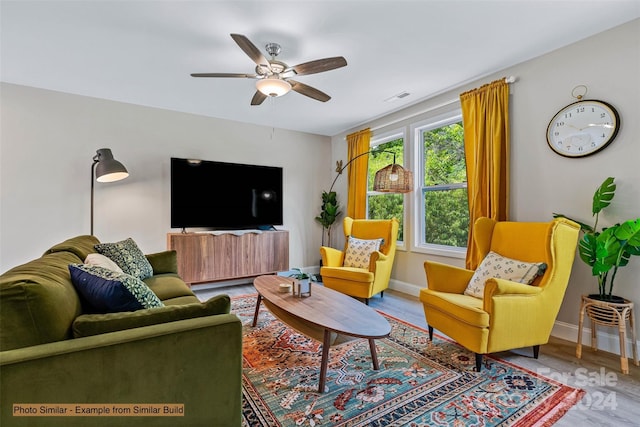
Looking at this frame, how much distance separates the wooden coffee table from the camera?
5.84 feet

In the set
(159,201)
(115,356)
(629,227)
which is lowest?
(115,356)

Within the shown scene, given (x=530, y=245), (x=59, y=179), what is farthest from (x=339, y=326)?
(x=59, y=179)

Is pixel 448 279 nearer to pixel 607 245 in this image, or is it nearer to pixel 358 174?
pixel 607 245

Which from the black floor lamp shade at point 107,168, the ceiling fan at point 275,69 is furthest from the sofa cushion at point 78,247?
the ceiling fan at point 275,69

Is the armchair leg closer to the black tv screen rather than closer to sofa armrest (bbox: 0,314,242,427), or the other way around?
sofa armrest (bbox: 0,314,242,427)

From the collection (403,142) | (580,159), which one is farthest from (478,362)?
(403,142)

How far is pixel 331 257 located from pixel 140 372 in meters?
2.95

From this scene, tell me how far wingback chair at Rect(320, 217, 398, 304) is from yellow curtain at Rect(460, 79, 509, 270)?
0.92 metres

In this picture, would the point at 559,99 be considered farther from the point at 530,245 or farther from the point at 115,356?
the point at 115,356

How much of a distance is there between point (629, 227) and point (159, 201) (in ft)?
15.7

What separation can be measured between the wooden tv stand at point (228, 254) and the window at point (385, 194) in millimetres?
1466

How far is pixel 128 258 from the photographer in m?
2.60

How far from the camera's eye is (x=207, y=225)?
4.23 metres

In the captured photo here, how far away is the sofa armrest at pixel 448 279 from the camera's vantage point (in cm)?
258
